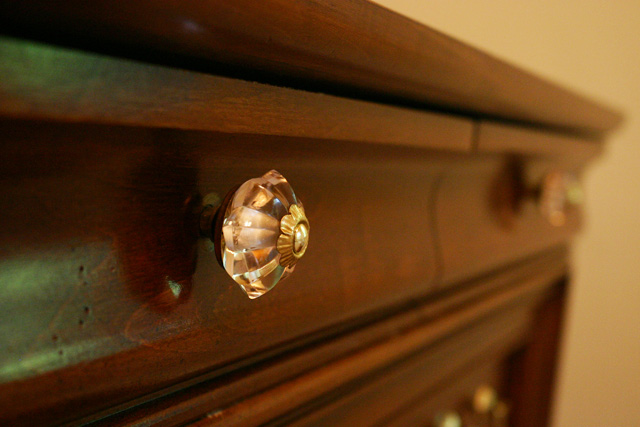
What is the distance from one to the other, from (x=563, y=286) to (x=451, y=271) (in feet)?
1.08

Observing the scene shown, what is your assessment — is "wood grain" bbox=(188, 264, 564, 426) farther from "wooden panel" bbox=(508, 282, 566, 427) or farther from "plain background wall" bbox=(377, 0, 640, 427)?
"plain background wall" bbox=(377, 0, 640, 427)

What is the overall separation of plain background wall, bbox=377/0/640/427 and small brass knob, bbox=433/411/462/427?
655 millimetres

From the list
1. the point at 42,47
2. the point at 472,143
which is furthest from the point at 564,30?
the point at 42,47

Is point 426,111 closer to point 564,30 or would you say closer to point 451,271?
point 451,271

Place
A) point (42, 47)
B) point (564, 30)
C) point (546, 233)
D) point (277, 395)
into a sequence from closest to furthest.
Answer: point (42, 47), point (277, 395), point (546, 233), point (564, 30)

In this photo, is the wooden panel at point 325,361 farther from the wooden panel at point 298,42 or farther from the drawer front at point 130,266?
the wooden panel at point 298,42

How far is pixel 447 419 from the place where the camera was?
17.2 inches

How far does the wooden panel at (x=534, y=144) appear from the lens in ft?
1.17

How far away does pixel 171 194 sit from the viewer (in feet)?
0.62

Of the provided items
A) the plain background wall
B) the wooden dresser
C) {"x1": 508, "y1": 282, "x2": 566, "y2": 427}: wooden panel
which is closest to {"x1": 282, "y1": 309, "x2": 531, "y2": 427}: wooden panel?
the wooden dresser

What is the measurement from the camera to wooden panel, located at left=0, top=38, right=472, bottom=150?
13 cm

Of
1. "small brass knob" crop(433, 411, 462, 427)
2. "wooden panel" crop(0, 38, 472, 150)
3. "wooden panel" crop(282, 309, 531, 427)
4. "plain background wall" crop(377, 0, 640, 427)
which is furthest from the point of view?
"plain background wall" crop(377, 0, 640, 427)

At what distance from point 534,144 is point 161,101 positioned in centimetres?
35

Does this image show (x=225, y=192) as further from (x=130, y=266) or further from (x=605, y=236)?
(x=605, y=236)
